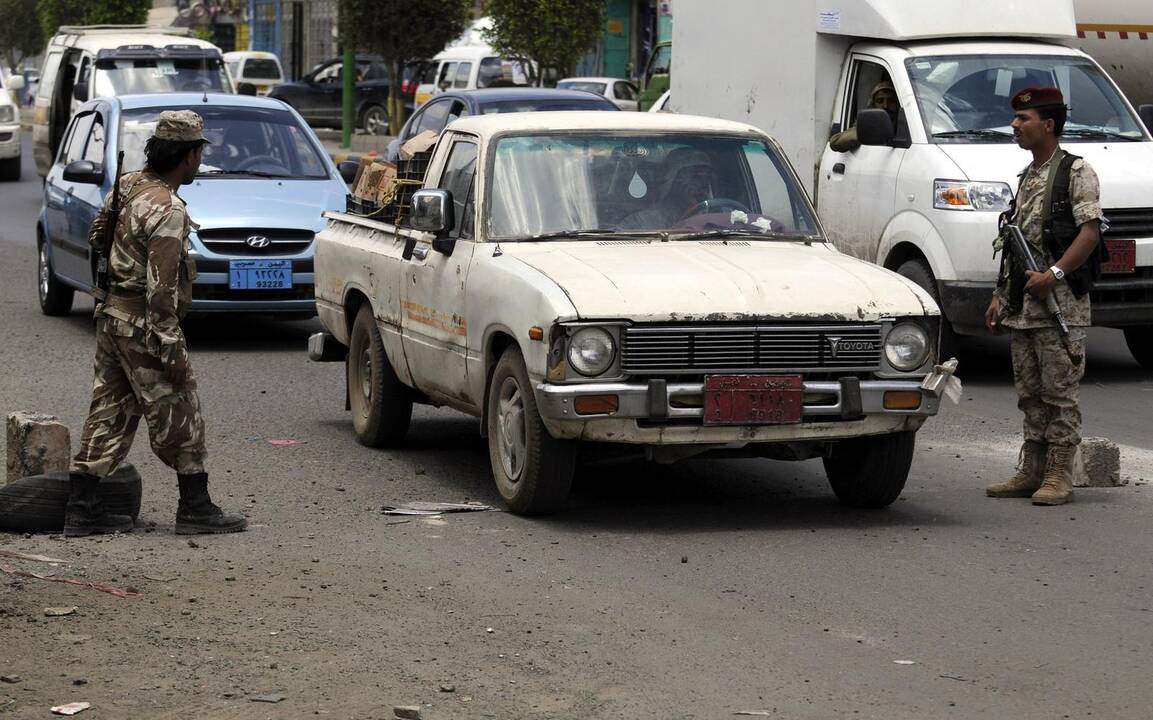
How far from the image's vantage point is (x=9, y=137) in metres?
31.8

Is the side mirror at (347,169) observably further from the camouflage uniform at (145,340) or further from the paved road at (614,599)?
the camouflage uniform at (145,340)

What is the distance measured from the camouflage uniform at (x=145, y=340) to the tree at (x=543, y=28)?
Result: 2877 centimetres

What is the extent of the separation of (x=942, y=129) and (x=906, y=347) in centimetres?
528

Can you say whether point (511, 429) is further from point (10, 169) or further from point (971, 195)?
point (10, 169)

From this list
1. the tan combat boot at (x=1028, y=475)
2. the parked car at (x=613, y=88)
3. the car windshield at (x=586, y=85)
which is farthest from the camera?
the parked car at (x=613, y=88)

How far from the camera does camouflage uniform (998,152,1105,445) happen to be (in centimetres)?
852

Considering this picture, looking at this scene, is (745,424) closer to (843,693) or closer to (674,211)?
(674,211)

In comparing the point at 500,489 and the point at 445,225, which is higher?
the point at 445,225

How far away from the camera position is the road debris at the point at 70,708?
210 inches

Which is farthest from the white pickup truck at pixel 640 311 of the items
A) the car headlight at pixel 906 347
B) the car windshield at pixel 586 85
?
the car windshield at pixel 586 85

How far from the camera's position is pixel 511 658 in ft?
19.4

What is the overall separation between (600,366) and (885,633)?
5.93 feet

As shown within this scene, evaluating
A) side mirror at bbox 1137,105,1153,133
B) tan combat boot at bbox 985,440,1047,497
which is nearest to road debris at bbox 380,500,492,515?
tan combat boot at bbox 985,440,1047,497

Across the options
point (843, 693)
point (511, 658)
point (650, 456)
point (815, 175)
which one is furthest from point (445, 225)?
point (815, 175)
